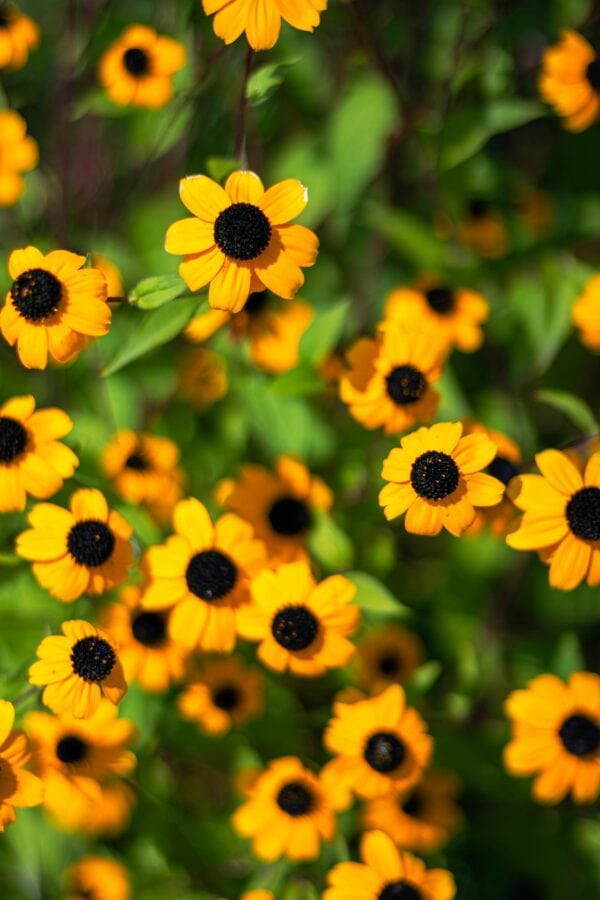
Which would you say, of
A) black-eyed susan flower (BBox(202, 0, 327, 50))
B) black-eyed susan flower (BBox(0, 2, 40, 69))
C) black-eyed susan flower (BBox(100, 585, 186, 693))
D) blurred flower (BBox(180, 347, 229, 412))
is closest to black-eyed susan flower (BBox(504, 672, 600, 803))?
black-eyed susan flower (BBox(100, 585, 186, 693))

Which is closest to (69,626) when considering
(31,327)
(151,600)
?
(151,600)

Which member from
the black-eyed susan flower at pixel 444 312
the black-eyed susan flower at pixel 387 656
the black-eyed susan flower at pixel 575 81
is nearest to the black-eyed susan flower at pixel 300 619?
the black-eyed susan flower at pixel 387 656

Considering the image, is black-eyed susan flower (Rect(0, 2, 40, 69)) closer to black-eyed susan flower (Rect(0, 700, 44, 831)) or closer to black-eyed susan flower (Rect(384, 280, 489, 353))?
black-eyed susan flower (Rect(384, 280, 489, 353))

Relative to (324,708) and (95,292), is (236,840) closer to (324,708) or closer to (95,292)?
(324,708)

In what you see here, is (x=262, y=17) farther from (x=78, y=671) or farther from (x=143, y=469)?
(x=78, y=671)

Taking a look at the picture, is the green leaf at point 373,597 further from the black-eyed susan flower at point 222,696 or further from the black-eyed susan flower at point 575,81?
A: the black-eyed susan flower at point 575,81

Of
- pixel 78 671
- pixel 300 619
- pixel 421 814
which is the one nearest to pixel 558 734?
pixel 421 814
